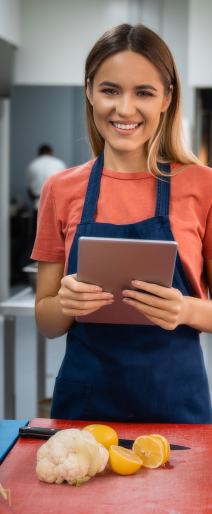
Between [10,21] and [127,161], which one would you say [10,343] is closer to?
[127,161]

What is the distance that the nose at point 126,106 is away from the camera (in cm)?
122

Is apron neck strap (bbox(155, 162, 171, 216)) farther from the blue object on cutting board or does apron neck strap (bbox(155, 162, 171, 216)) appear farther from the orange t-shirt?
the blue object on cutting board

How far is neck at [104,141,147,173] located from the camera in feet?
4.64

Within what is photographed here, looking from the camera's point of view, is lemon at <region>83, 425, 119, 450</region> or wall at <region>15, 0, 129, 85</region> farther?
wall at <region>15, 0, 129, 85</region>

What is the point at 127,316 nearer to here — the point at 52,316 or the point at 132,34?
the point at 52,316

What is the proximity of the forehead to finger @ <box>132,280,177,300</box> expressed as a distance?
451 millimetres

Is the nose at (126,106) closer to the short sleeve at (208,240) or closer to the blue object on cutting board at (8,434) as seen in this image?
the short sleeve at (208,240)

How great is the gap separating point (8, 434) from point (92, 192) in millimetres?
598

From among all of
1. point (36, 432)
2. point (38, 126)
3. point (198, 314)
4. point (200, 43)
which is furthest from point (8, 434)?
point (38, 126)

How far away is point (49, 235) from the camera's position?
1.42 metres

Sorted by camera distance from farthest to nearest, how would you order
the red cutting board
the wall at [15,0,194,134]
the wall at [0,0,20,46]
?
the wall at [15,0,194,134]
the wall at [0,0,20,46]
the red cutting board

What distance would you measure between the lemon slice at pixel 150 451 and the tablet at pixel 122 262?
0.29 meters

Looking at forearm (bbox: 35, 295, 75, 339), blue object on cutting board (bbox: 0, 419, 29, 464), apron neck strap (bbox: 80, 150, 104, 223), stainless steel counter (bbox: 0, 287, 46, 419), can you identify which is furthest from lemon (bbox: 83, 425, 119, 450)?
stainless steel counter (bbox: 0, 287, 46, 419)

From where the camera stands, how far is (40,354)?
3023mm
